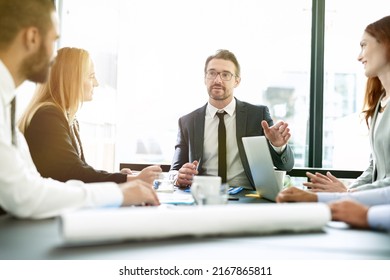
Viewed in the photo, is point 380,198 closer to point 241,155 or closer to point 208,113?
point 241,155

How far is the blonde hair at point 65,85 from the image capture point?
1944mm

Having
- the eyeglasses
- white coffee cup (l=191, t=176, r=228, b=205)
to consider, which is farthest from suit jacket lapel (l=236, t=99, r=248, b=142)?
white coffee cup (l=191, t=176, r=228, b=205)

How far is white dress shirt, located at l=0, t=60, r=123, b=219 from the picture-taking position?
998mm

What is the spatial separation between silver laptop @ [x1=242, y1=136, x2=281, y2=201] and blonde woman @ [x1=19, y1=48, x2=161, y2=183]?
515 millimetres

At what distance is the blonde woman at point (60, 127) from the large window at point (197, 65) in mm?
1707

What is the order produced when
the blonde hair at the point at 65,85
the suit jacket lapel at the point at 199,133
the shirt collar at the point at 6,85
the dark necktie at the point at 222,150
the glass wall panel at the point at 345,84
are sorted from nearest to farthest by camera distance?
the shirt collar at the point at 6,85, the blonde hair at the point at 65,85, the dark necktie at the point at 222,150, the suit jacket lapel at the point at 199,133, the glass wall panel at the point at 345,84

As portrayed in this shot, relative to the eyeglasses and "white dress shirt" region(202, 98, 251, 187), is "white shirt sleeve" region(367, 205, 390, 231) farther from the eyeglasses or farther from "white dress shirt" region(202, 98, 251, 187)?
the eyeglasses

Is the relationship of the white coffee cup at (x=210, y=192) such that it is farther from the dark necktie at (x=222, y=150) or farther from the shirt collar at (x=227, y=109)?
the shirt collar at (x=227, y=109)

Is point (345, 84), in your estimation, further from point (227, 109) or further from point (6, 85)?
point (6, 85)

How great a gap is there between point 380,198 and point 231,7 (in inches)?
114

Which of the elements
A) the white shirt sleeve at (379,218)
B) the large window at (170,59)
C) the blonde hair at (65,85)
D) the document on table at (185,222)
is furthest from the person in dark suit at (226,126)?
the document on table at (185,222)

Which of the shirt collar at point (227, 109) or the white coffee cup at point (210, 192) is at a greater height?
the shirt collar at point (227, 109)

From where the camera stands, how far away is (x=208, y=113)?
2.96 metres

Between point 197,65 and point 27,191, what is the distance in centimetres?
304
